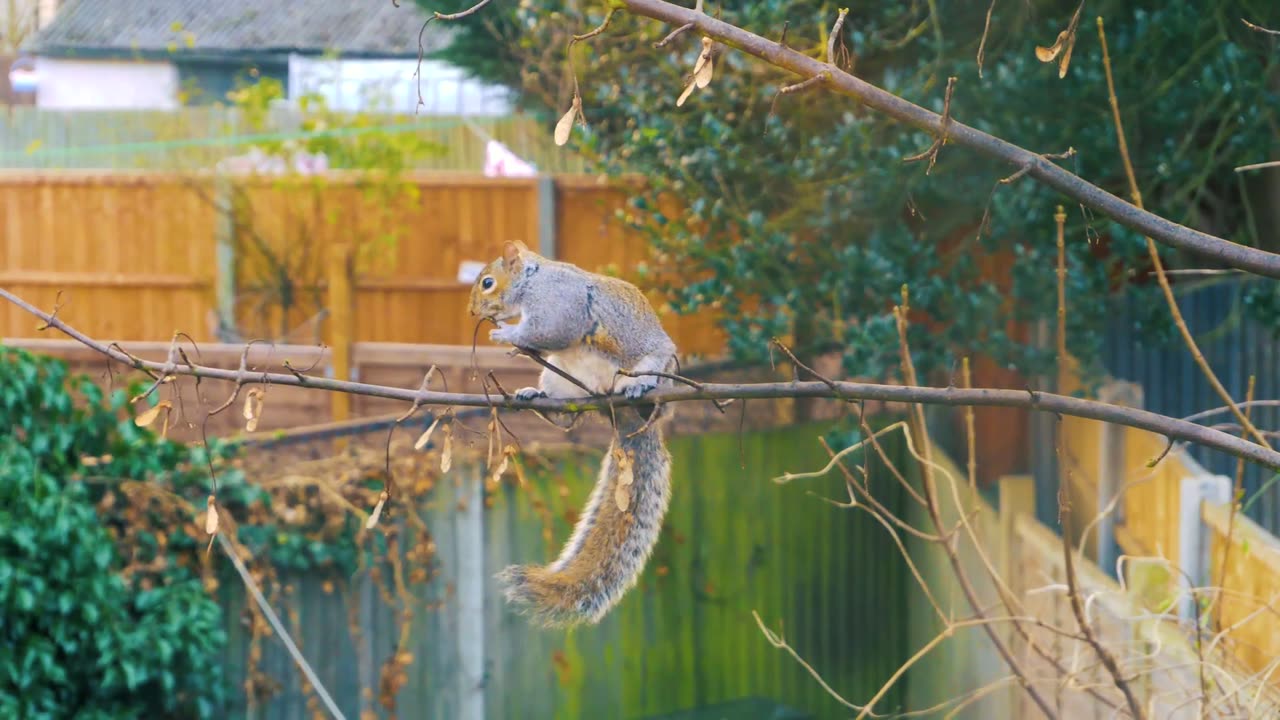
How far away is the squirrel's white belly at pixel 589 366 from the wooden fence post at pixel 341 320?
3.25 metres

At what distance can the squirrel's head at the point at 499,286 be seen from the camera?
253 centimetres

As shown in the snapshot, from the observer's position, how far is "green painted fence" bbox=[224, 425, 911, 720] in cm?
491

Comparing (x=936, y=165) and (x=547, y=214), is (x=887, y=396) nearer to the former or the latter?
(x=936, y=165)

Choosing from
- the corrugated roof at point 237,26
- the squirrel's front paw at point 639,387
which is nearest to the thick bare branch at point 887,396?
the squirrel's front paw at point 639,387

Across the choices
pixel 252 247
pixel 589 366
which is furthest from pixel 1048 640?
pixel 252 247

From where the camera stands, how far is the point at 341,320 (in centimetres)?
579

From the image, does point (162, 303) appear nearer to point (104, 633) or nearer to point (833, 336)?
point (104, 633)

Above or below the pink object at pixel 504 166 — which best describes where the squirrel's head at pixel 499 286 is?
below

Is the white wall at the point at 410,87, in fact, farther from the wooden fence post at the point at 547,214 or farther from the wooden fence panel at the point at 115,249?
the wooden fence post at the point at 547,214

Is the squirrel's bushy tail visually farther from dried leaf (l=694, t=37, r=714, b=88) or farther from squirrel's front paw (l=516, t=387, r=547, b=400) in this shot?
dried leaf (l=694, t=37, r=714, b=88)

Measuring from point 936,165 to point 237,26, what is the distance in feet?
26.4

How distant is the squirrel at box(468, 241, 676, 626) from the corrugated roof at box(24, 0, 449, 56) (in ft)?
27.8

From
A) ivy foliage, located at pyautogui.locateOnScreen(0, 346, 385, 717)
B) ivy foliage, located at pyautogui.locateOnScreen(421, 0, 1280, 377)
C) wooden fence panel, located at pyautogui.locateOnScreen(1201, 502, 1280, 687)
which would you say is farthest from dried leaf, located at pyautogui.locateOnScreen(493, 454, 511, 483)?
ivy foliage, located at pyautogui.locateOnScreen(0, 346, 385, 717)

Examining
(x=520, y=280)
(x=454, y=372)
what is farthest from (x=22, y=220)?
(x=520, y=280)
